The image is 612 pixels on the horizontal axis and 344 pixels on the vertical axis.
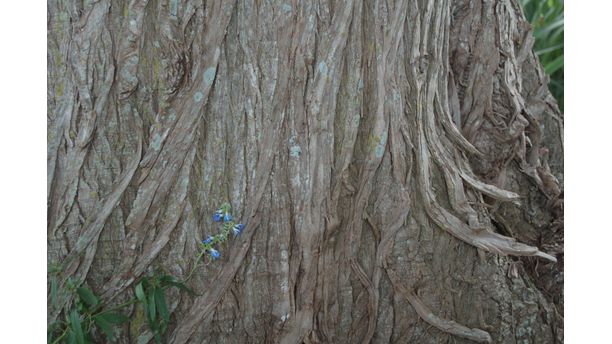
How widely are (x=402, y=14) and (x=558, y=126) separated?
0.90 meters

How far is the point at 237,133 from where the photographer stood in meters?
1.88

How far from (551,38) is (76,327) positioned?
9.27ft

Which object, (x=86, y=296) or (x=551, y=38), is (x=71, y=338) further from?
(x=551, y=38)

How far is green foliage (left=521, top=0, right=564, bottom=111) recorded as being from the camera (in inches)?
140

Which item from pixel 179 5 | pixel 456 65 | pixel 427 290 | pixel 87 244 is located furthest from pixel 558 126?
pixel 87 244

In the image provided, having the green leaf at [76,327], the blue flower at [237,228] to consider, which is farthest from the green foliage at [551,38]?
the green leaf at [76,327]

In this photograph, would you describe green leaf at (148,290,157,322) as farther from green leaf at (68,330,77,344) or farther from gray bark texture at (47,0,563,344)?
green leaf at (68,330,77,344)

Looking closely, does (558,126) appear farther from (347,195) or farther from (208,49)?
(208,49)

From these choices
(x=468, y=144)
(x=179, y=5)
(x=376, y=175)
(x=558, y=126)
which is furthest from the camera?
(x=558, y=126)

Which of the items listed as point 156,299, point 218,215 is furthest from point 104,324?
point 218,215

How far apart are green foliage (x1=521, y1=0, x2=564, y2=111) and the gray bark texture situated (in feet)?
5.71

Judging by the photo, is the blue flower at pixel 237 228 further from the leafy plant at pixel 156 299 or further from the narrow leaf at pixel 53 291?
the narrow leaf at pixel 53 291

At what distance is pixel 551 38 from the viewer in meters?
3.59

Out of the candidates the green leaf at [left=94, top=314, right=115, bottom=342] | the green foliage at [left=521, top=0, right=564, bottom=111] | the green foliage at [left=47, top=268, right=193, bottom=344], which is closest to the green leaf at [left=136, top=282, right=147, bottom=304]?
the green foliage at [left=47, top=268, right=193, bottom=344]
